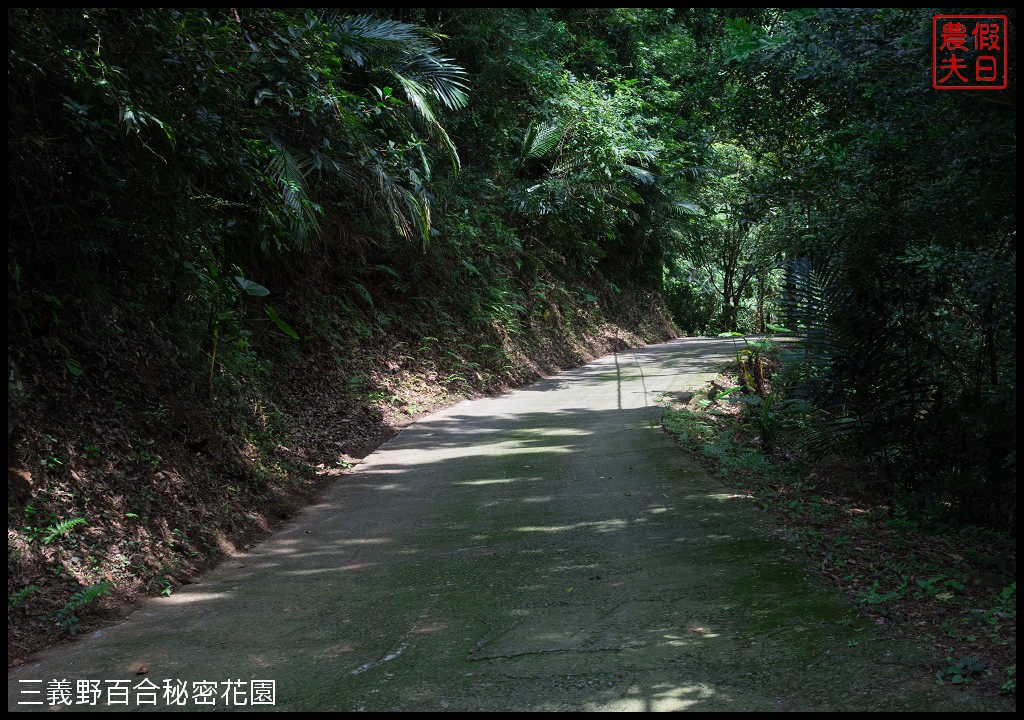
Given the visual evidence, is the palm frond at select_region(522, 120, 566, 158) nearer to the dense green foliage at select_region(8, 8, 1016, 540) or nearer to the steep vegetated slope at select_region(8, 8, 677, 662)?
the steep vegetated slope at select_region(8, 8, 677, 662)

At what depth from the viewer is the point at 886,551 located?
16.4ft

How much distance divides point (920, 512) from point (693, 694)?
3827 millimetres

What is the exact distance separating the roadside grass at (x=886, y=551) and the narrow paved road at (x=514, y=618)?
0.63 ft

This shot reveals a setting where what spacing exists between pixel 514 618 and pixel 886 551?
2576mm

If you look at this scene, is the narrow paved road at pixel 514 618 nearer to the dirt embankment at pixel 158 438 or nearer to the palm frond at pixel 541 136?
the dirt embankment at pixel 158 438

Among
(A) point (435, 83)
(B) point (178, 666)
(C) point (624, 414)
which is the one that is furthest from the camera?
(A) point (435, 83)

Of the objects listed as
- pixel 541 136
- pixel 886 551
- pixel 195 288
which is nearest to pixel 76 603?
pixel 195 288

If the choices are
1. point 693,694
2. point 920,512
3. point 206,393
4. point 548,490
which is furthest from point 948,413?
point 206,393

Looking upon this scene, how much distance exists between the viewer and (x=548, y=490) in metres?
7.12

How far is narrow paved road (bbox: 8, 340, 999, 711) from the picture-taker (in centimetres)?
341

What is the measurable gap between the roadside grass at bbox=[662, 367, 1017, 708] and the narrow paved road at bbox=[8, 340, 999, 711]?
19 cm

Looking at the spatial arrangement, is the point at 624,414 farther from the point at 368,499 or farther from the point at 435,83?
the point at 435,83

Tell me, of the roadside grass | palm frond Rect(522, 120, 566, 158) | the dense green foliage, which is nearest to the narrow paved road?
the roadside grass

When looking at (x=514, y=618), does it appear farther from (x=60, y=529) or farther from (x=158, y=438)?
(x=158, y=438)
